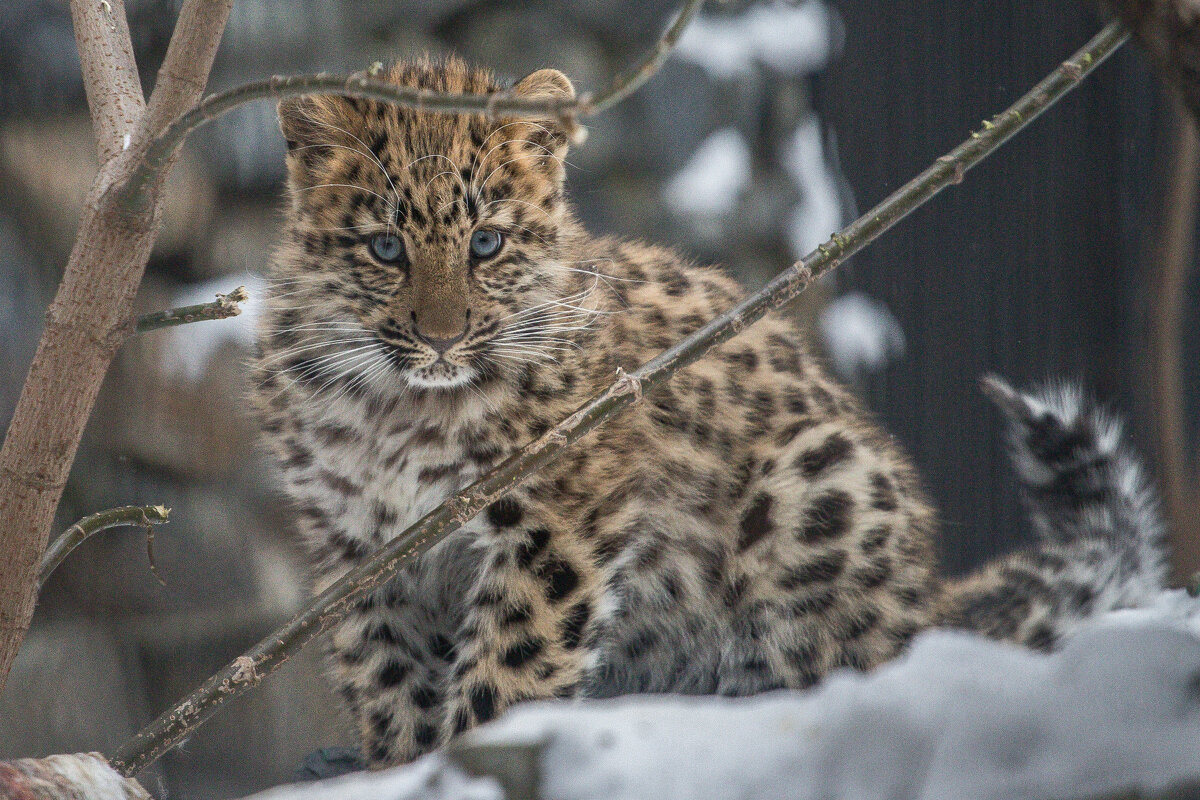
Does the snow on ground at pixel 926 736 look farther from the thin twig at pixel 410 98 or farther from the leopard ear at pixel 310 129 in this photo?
the leopard ear at pixel 310 129

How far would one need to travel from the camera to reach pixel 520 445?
6.44ft

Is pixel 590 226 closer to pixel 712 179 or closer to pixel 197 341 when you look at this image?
pixel 712 179

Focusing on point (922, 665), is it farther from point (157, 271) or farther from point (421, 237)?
point (157, 271)

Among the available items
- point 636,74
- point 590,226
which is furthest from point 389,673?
point 590,226

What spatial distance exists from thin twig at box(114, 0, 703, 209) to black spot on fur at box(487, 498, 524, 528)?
780 mm

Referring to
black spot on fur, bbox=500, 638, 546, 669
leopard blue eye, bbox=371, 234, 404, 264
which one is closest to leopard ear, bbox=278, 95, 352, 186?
leopard blue eye, bbox=371, 234, 404, 264

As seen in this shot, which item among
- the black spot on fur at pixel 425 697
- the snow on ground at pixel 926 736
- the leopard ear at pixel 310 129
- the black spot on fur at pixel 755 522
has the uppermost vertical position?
the leopard ear at pixel 310 129

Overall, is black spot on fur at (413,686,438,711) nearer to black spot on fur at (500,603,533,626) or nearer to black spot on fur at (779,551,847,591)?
black spot on fur at (500,603,533,626)

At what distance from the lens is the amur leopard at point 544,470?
6.35 ft

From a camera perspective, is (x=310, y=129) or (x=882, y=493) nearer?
(x=310, y=129)

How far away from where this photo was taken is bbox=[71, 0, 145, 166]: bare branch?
155 centimetres

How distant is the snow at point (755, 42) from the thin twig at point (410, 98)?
301cm

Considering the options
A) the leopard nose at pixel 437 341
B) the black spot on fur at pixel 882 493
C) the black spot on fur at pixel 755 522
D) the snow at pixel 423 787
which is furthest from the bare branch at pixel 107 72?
the black spot on fur at pixel 882 493

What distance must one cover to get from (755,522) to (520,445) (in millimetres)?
572
